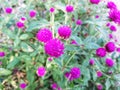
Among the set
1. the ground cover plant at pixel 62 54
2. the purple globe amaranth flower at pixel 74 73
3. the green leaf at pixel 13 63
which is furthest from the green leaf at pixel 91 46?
the green leaf at pixel 13 63

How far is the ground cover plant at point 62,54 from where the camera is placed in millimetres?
1690

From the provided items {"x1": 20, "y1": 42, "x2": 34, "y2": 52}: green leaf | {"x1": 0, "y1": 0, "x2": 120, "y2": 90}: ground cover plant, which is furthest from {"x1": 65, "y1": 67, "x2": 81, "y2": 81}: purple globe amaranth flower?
{"x1": 20, "y1": 42, "x2": 34, "y2": 52}: green leaf

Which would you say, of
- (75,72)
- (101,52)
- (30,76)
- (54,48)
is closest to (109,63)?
(101,52)

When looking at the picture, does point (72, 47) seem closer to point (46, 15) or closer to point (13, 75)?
point (13, 75)

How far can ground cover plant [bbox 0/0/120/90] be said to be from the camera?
1690 mm

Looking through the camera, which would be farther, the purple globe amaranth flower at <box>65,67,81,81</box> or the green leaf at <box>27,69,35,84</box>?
the green leaf at <box>27,69,35,84</box>

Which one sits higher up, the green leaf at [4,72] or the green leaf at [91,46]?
the green leaf at [91,46]

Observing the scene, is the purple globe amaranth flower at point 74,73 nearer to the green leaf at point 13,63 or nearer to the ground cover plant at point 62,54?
the ground cover plant at point 62,54

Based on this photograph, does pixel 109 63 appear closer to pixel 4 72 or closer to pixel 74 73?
pixel 74 73

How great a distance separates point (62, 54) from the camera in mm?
1630

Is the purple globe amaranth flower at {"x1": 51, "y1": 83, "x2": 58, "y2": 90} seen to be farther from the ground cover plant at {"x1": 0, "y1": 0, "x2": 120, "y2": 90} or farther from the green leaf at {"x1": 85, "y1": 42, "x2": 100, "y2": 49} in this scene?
the green leaf at {"x1": 85, "y1": 42, "x2": 100, "y2": 49}

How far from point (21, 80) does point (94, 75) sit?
1.35 feet

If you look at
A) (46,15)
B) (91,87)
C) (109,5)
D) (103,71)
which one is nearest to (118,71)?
(103,71)

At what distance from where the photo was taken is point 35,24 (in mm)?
1739
